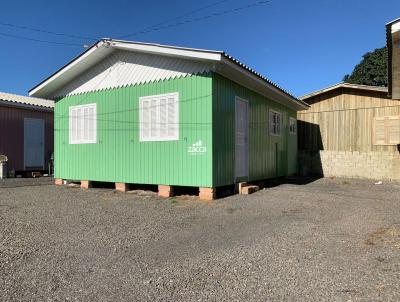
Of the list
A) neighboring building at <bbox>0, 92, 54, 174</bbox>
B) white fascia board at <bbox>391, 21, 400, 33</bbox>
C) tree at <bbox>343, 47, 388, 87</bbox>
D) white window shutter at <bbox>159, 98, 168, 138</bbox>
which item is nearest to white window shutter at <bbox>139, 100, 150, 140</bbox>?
white window shutter at <bbox>159, 98, 168, 138</bbox>

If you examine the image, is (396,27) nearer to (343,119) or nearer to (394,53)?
(394,53)

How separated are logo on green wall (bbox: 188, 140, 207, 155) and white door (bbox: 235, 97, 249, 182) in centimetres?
145

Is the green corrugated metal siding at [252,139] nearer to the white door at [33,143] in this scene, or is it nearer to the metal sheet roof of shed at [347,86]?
the metal sheet roof of shed at [347,86]

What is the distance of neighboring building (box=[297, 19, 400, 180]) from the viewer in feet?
44.0

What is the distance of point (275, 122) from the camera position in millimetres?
12539

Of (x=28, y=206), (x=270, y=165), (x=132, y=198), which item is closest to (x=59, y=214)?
(x=28, y=206)

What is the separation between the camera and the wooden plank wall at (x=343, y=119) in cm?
1371

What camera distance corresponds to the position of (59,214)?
662cm

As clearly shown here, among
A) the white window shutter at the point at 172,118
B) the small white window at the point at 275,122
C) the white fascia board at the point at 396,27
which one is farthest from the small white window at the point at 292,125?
the white fascia board at the point at 396,27

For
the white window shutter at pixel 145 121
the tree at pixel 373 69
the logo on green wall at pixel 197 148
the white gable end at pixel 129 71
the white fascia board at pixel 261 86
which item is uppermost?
the tree at pixel 373 69

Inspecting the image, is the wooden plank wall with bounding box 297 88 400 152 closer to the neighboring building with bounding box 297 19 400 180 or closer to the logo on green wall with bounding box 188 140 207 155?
the neighboring building with bounding box 297 19 400 180

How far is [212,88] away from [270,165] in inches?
192

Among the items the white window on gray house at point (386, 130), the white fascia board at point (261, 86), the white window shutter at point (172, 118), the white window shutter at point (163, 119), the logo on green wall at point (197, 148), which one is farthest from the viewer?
the white window on gray house at point (386, 130)

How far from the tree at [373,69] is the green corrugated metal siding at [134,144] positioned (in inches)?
1133
